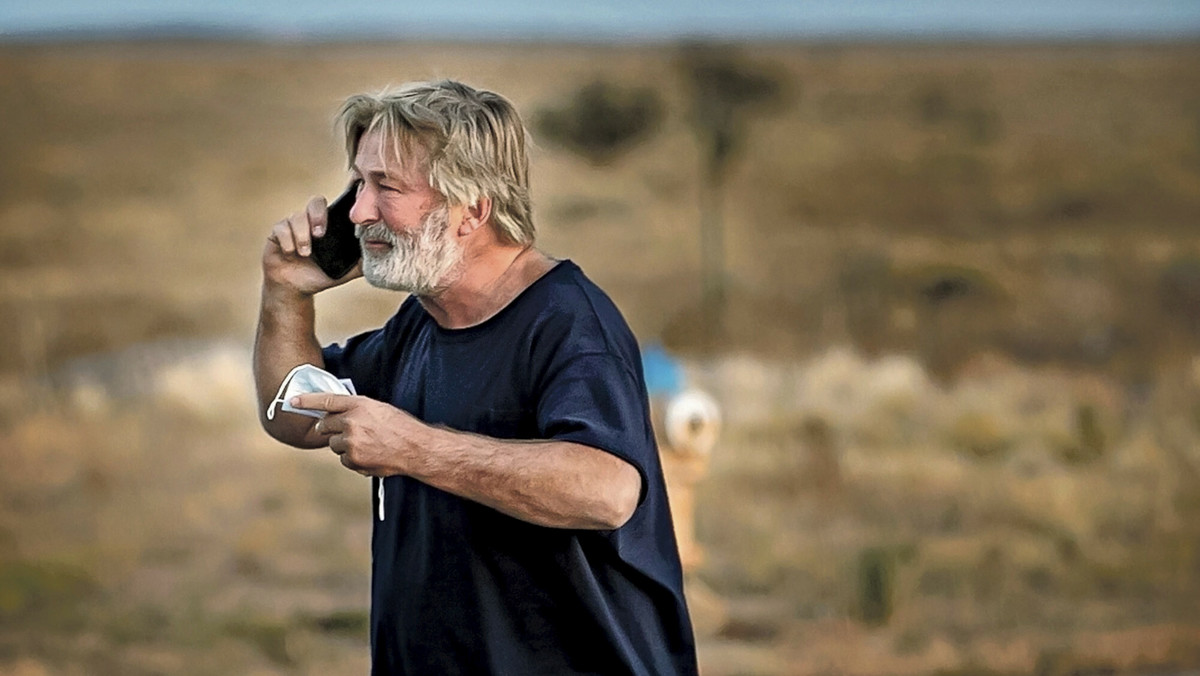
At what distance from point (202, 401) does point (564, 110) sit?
1273 cm

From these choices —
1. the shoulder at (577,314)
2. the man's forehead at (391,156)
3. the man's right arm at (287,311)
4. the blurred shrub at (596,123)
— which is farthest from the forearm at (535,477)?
the blurred shrub at (596,123)

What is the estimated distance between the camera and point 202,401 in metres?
19.2

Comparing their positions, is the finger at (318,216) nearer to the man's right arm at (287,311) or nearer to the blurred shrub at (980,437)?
the man's right arm at (287,311)

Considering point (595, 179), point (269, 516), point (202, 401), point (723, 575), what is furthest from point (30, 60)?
point (723, 575)

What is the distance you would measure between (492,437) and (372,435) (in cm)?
24

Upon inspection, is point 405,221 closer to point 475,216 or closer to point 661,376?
point 475,216

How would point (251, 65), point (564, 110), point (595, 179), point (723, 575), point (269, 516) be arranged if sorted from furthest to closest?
1. point (251, 65)
2. point (595, 179)
3. point (564, 110)
4. point (269, 516)
5. point (723, 575)

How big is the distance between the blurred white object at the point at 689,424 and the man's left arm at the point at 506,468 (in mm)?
5319

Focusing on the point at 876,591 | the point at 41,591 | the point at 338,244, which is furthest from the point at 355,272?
the point at 41,591

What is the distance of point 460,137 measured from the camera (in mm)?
3395

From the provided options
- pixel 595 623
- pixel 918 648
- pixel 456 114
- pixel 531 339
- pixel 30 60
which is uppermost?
pixel 30 60

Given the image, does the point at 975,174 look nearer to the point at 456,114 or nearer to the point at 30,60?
the point at 30,60

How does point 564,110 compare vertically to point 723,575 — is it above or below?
above

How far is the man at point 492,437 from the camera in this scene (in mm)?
3072
